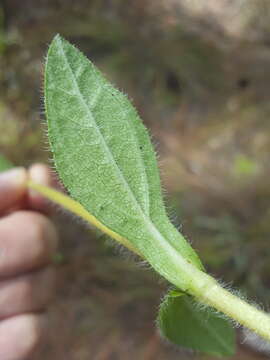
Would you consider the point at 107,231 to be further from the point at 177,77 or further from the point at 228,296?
the point at 177,77

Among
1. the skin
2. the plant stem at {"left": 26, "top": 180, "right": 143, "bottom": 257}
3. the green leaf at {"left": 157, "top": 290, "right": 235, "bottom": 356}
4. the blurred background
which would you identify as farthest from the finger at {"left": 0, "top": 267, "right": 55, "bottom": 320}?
the blurred background

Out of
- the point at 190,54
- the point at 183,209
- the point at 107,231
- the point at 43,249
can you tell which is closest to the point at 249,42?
the point at 190,54

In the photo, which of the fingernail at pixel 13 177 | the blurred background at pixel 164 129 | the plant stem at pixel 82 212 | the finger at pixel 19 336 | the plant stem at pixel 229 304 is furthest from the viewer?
the blurred background at pixel 164 129

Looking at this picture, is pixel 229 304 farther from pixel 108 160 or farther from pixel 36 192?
pixel 36 192

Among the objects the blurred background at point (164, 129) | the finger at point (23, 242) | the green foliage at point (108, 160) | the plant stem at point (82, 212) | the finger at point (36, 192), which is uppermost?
the green foliage at point (108, 160)

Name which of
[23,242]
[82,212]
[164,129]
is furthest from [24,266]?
[164,129]

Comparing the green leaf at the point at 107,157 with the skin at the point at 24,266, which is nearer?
the green leaf at the point at 107,157

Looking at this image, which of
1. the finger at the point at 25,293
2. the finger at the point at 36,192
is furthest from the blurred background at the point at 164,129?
the finger at the point at 36,192

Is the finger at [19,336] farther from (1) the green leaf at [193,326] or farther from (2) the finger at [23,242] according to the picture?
(1) the green leaf at [193,326]
